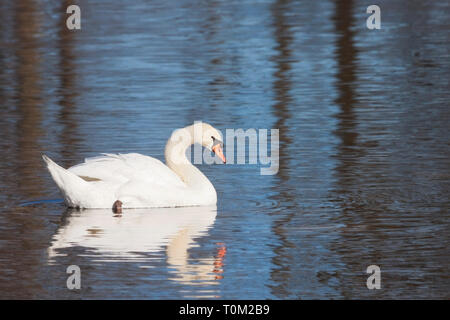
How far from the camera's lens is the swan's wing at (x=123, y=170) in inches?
486

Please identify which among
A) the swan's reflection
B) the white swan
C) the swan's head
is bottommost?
the swan's reflection

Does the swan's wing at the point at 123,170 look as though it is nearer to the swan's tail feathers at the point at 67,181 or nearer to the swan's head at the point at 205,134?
the swan's tail feathers at the point at 67,181

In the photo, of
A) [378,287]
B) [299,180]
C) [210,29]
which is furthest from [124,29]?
[378,287]

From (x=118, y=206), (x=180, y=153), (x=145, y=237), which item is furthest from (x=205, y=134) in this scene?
(x=145, y=237)

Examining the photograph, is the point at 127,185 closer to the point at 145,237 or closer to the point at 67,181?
the point at 67,181

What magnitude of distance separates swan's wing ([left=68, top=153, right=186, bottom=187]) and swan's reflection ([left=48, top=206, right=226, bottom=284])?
12.4 inches

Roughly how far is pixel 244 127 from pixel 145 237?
533 centimetres

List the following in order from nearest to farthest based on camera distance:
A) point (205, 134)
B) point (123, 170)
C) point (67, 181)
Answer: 1. point (67, 181)
2. point (123, 170)
3. point (205, 134)

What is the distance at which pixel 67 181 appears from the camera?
1211 cm

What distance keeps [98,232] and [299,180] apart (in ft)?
9.04

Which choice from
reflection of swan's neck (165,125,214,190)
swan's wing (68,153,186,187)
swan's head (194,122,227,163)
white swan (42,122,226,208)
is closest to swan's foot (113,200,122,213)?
white swan (42,122,226,208)

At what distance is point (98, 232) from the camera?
37.2 feet

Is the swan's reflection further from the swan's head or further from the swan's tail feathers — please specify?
the swan's head

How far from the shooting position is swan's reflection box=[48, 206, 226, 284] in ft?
32.8
